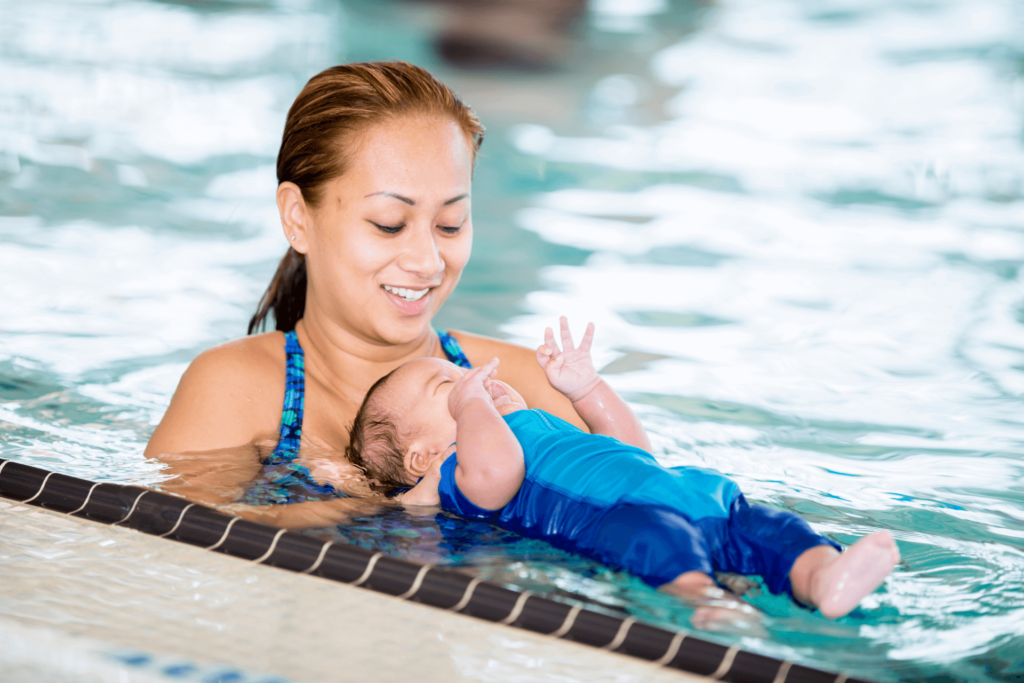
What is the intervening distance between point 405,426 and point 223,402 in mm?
558

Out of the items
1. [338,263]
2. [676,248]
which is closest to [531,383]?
[338,263]

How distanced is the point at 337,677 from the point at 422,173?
1517 mm

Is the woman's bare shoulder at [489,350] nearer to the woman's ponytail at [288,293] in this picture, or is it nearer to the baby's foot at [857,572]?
the woman's ponytail at [288,293]

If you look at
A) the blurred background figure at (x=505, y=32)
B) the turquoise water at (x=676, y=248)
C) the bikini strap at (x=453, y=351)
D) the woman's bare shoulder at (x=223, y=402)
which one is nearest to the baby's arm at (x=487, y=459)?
the turquoise water at (x=676, y=248)

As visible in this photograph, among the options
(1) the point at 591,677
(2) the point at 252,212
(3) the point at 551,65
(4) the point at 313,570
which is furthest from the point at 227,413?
(3) the point at 551,65

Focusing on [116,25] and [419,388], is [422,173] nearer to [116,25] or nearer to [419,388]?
[419,388]

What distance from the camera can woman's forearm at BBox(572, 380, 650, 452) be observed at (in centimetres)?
286

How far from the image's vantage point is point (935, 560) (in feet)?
8.00

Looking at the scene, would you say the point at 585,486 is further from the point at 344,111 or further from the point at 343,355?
the point at 344,111

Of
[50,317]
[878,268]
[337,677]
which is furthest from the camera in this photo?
[878,268]

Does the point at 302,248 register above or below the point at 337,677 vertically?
above

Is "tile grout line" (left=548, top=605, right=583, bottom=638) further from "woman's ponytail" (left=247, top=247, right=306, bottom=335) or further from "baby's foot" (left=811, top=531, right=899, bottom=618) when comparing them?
"woman's ponytail" (left=247, top=247, right=306, bottom=335)

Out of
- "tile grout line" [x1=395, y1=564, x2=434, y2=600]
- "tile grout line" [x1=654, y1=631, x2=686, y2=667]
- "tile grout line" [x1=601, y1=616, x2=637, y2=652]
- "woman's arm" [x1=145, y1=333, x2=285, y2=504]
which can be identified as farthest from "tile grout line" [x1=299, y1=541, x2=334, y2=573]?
"tile grout line" [x1=654, y1=631, x2=686, y2=667]

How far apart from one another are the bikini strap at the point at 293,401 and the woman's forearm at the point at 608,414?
85cm
